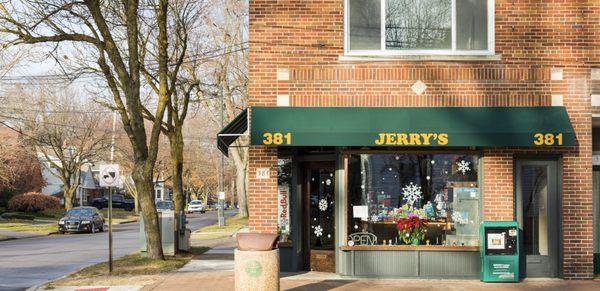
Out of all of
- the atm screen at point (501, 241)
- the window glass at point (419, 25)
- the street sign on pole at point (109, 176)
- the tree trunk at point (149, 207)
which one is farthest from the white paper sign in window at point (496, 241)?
the tree trunk at point (149, 207)

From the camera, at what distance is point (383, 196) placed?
1407cm

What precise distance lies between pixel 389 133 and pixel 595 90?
417 cm

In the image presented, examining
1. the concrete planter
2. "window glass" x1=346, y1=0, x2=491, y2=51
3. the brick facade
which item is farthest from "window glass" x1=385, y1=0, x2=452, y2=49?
the concrete planter

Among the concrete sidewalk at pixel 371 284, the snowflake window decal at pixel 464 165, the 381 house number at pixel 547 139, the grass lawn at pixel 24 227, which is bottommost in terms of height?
the grass lawn at pixel 24 227

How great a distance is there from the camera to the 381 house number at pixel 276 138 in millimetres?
13211

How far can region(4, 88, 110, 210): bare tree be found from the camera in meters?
49.4

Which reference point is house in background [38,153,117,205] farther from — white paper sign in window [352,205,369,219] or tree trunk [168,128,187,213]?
white paper sign in window [352,205,369,219]

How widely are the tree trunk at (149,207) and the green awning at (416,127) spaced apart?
5.15 metres

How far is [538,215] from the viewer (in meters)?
14.0

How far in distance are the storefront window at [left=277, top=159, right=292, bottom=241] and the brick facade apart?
128 cm

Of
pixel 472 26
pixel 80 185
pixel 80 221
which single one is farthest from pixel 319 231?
pixel 80 185

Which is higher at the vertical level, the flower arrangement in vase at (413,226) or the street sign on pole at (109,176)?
the street sign on pole at (109,176)

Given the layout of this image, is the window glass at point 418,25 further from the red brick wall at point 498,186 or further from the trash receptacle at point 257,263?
the trash receptacle at point 257,263

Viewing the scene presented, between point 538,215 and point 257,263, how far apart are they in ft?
20.0
